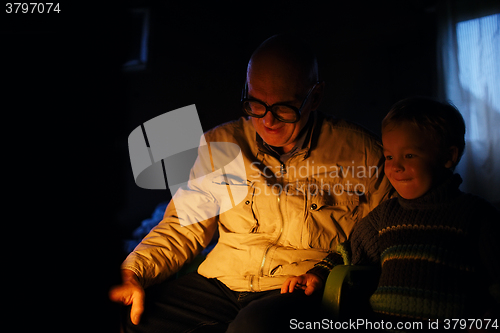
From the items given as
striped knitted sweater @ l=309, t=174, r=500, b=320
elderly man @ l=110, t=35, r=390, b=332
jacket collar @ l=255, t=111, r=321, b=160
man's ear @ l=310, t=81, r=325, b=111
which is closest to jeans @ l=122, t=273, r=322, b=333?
elderly man @ l=110, t=35, r=390, b=332

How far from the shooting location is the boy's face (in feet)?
4.08

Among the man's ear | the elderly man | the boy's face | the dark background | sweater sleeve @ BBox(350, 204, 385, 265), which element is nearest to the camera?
the dark background

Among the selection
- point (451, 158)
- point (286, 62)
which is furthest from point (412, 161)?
point (286, 62)

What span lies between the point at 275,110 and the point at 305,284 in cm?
68

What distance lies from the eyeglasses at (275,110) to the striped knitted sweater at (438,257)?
1.72 feet

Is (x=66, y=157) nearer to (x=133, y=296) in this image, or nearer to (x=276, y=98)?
(x=133, y=296)

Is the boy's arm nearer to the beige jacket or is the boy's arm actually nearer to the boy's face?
the beige jacket

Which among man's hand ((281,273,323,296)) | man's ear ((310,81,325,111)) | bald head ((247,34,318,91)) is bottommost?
man's hand ((281,273,323,296))

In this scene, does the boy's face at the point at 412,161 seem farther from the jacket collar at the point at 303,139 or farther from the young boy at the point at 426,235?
the jacket collar at the point at 303,139

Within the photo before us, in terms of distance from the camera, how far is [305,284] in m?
1.31

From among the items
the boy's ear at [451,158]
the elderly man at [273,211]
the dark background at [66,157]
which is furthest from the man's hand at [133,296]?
the boy's ear at [451,158]

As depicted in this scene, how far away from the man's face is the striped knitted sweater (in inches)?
20.4

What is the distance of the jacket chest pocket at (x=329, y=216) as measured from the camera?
1.49 m

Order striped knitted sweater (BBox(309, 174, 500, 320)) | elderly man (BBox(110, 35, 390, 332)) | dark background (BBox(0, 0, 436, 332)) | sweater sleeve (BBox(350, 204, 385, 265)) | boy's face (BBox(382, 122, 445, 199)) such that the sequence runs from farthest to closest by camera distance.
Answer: elderly man (BBox(110, 35, 390, 332)) → sweater sleeve (BBox(350, 204, 385, 265)) → boy's face (BBox(382, 122, 445, 199)) → striped knitted sweater (BBox(309, 174, 500, 320)) → dark background (BBox(0, 0, 436, 332))
